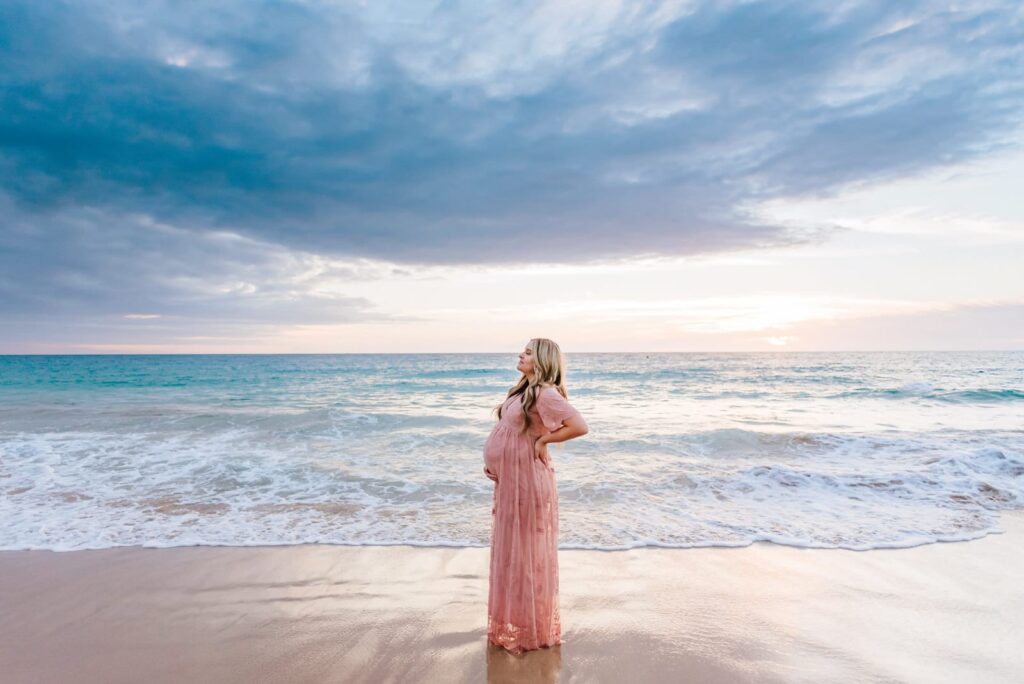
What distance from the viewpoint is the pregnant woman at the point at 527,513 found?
12.2 ft

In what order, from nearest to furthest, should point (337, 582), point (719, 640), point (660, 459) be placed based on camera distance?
point (719, 640)
point (337, 582)
point (660, 459)

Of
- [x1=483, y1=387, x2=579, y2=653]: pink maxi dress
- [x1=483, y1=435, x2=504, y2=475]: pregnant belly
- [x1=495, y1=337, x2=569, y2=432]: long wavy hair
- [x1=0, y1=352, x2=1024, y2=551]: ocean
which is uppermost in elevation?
[x1=495, y1=337, x2=569, y2=432]: long wavy hair

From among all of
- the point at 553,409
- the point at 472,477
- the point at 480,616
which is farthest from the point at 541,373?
the point at 472,477

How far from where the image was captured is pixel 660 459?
11.2 metres

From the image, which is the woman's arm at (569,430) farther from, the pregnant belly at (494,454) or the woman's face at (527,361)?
the woman's face at (527,361)

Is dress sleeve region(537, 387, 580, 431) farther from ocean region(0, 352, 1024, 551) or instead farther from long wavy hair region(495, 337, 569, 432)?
ocean region(0, 352, 1024, 551)

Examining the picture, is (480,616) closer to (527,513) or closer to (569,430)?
(527,513)

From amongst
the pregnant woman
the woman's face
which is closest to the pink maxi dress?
the pregnant woman

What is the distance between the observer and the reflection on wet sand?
355 cm

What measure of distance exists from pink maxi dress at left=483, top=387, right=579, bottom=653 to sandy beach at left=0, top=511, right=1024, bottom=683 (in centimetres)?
22

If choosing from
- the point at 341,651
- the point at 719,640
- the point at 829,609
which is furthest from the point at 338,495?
the point at 829,609

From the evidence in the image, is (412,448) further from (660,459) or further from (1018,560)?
(1018,560)

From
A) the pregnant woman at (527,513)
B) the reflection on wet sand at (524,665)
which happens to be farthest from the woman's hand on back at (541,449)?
the reflection on wet sand at (524,665)

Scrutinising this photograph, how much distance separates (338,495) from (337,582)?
3.52 meters
